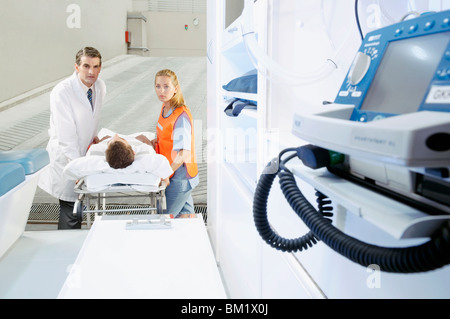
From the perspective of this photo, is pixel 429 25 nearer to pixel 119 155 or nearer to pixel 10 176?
pixel 10 176

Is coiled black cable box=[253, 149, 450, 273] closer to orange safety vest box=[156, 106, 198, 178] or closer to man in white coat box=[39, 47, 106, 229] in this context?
orange safety vest box=[156, 106, 198, 178]

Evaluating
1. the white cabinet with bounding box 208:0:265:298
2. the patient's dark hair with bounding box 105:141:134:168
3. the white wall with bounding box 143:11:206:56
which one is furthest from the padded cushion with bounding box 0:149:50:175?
the white wall with bounding box 143:11:206:56

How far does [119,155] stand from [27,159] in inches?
20.5

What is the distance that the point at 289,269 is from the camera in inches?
38.7

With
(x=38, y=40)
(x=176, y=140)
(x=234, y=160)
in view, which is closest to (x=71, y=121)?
(x=176, y=140)

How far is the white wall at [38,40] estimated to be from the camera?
3793 mm

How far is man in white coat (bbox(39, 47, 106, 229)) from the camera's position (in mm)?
2764

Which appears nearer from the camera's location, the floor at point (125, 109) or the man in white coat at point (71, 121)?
the man in white coat at point (71, 121)

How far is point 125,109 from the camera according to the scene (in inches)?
206

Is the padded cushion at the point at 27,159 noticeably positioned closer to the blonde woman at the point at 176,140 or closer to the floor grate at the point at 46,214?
the blonde woman at the point at 176,140

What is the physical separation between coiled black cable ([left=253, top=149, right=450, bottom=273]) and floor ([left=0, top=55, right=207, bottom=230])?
288 cm

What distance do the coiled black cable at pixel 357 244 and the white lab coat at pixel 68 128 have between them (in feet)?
7.62

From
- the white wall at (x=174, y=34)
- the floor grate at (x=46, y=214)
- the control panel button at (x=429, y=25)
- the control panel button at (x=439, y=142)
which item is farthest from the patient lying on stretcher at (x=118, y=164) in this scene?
the white wall at (x=174, y=34)

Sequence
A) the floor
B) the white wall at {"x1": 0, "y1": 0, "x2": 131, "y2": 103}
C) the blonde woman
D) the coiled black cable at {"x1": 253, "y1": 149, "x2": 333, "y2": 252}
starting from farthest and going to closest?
the floor
the white wall at {"x1": 0, "y1": 0, "x2": 131, "y2": 103}
the blonde woman
the coiled black cable at {"x1": 253, "y1": 149, "x2": 333, "y2": 252}
